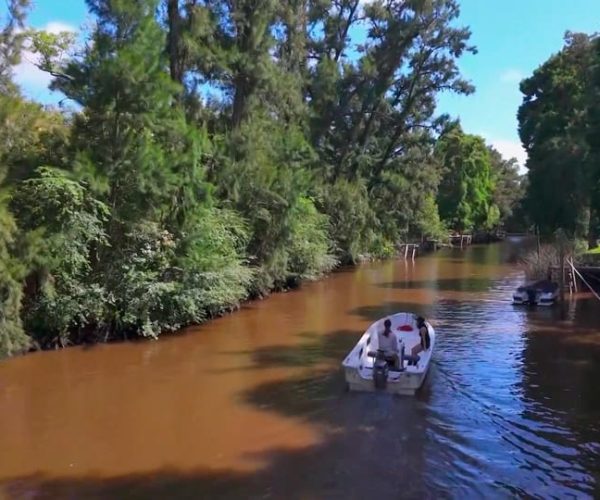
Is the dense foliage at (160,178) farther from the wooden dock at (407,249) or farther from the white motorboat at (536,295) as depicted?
the wooden dock at (407,249)

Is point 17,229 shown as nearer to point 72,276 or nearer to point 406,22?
point 72,276

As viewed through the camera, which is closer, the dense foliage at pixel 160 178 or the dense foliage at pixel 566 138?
the dense foliage at pixel 160 178

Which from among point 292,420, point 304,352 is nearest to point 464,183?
point 304,352

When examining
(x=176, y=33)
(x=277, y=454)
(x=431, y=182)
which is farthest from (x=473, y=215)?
(x=277, y=454)

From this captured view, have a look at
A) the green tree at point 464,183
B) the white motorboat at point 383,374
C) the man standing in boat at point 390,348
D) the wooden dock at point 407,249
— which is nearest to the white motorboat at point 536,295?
the white motorboat at point 383,374

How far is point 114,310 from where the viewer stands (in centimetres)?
1842

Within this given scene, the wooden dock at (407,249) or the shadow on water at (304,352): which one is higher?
the wooden dock at (407,249)

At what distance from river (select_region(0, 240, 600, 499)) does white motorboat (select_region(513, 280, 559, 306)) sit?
203 inches

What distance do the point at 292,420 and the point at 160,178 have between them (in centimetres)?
925

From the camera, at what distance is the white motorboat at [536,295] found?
88.8ft

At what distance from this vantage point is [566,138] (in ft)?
A: 123

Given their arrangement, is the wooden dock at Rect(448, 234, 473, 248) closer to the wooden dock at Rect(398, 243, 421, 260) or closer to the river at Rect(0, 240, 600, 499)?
the wooden dock at Rect(398, 243, 421, 260)

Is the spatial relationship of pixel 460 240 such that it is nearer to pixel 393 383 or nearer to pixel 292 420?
pixel 393 383

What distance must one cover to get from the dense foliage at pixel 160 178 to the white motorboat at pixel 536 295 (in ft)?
33.3
